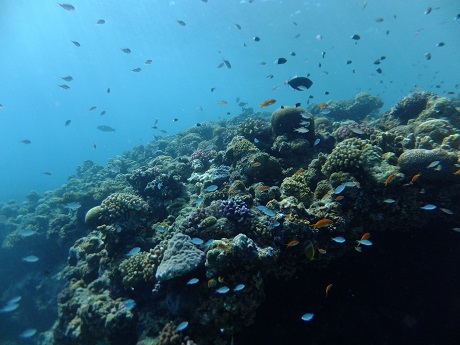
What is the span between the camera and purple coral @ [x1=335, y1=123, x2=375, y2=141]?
9.94 metres

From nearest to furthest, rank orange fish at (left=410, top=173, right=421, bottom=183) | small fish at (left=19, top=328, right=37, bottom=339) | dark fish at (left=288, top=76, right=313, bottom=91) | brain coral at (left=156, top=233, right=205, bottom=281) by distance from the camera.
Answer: brain coral at (left=156, top=233, right=205, bottom=281) → orange fish at (left=410, top=173, right=421, bottom=183) → small fish at (left=19, top=328, right=37, bottom=339) → dark fish at (left=288, top=76, right=313, bottom=91)

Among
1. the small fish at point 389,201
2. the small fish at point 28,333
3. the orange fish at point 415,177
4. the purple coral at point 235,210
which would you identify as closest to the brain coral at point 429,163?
the orange fish at point 415,177

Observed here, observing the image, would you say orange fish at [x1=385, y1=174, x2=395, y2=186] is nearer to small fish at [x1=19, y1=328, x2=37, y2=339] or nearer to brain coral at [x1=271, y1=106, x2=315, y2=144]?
brain coral at [x1=271, y1=106, x2=315, y2=144]

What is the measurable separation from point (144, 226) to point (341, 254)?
654 cm

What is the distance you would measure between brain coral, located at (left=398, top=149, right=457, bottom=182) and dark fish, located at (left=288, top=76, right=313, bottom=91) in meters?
4.22

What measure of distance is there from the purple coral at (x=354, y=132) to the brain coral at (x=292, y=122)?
112 centimetres

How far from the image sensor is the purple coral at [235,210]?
6.86 meters

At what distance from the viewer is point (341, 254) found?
652 cm

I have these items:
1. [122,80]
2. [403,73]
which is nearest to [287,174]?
[122,80]

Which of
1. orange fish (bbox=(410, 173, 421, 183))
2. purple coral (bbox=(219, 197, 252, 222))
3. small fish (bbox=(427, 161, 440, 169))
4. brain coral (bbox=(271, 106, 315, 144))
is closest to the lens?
small fish (bbox=(427, 161, 440, 169))

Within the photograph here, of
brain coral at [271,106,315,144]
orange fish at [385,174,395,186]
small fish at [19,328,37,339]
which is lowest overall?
small fish at [19,328,37,339]

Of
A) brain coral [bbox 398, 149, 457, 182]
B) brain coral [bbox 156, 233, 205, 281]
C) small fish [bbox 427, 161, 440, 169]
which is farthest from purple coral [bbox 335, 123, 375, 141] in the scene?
brain coral [bbox 156, 233, 205, 281]

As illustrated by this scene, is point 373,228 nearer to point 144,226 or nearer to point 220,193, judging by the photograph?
point 220,193

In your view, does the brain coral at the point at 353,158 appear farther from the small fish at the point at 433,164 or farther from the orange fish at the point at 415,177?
the small fish at the point at 433,164
